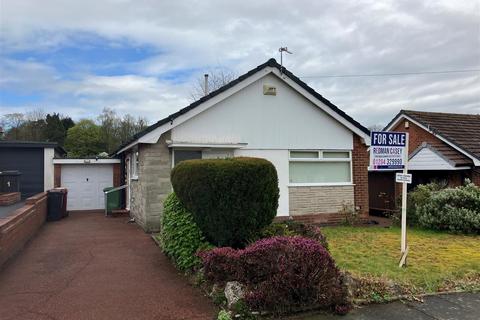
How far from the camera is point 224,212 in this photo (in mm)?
6414

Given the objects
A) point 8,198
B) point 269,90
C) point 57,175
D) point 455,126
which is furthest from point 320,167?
point 57,175

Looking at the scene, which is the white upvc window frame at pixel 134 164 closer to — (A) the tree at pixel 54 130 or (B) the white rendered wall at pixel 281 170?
(B) the white rendered wall at pixel 281 170

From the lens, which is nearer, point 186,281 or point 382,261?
point 186,281

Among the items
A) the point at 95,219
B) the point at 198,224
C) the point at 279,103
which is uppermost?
the point at 279,103

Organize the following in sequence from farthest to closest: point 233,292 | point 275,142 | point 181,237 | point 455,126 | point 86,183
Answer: point 86,183 < point 455,126 < point 275,142 < point 181,237 < point 233,292

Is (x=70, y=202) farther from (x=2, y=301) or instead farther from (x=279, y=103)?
(x=2, y=301)

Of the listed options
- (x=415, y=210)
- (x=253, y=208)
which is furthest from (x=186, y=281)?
(x=415, y=210)

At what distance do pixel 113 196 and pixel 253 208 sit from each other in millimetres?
11624

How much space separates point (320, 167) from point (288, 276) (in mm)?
8656

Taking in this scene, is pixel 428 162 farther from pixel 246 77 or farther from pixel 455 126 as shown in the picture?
pixel 246 77

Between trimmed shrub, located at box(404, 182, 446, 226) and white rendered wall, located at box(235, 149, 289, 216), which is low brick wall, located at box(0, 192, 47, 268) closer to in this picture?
white rendered wall, located at box(235, 149, 289, 216)

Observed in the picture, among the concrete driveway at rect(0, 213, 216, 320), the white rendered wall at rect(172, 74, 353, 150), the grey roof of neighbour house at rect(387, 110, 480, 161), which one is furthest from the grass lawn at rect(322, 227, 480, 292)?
the grey roof of neighbour house at rect(387, 110, 480, 161)

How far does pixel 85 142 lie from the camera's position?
37.8 metres

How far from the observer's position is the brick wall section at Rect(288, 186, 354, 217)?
42.7ft
